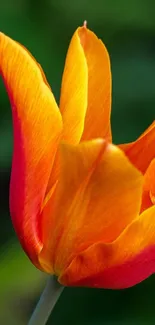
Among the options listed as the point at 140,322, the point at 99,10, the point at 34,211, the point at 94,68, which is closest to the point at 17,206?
the point at 34,211

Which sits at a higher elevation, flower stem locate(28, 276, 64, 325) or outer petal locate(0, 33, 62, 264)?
outer petal locate(0, 33, 62, 264)

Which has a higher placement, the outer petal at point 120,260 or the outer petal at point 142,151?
the outer petal at point 142,151

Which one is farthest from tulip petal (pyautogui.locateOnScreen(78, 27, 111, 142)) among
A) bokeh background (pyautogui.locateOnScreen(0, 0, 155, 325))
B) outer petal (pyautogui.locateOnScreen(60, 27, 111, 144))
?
bokeh background (pyautogui.locateOnScreen(0, 0, 155, 325))

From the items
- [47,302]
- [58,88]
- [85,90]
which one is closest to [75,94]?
[85,90]

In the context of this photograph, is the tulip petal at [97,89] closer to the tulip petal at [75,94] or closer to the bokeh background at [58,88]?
the tulip petal at [75,94]

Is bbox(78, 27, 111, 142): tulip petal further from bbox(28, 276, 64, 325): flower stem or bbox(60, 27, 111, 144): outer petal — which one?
bbox(28, 276, 64, 325): flower stem

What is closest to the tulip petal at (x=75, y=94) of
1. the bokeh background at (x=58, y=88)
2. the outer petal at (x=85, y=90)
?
the outer petal at (x=85, y=90)
